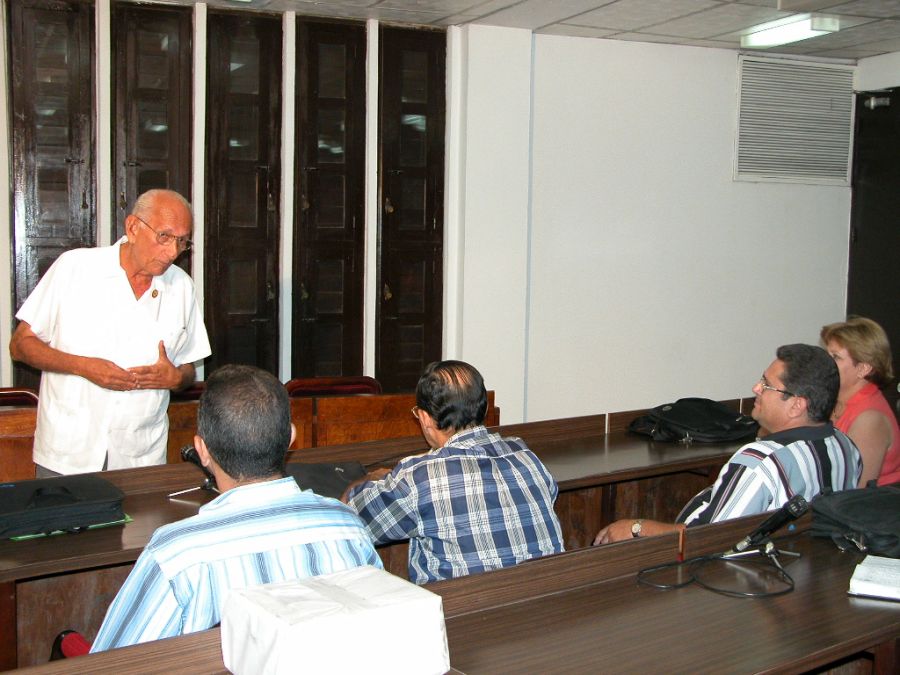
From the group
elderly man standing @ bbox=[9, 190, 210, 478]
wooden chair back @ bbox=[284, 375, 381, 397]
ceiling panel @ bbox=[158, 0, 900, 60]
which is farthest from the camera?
ceiling panel @ bbox=[158, 0, 900, 60]

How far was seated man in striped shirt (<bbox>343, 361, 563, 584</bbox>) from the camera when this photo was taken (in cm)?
238

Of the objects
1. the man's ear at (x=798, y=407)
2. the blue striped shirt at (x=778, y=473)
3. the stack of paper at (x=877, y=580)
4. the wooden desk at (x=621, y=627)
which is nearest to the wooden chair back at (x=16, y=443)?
the wooden desk at (x=621, y=627)

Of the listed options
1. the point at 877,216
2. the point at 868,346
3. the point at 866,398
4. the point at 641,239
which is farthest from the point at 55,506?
the point at 877,216

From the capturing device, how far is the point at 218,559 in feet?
5.73

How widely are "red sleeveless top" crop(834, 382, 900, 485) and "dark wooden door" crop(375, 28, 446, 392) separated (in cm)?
287

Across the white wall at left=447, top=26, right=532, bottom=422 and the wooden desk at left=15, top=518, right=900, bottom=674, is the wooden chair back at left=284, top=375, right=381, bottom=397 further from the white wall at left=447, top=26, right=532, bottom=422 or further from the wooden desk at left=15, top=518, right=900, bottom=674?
the wooden desk at left=15, top=518, right=900, bottom=674

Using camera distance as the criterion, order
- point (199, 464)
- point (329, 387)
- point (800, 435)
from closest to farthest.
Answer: point (800, 435), point (199, 464), point (329, 387)

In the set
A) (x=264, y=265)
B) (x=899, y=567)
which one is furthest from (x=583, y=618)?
(x=264, y=265)

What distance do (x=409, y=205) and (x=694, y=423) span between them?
2419 millimetres

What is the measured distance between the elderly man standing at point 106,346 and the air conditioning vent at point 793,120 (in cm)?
464

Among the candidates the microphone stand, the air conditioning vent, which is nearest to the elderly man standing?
the microphone stand

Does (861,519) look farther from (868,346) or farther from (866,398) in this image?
(868,346)

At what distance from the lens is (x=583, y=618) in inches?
80.1

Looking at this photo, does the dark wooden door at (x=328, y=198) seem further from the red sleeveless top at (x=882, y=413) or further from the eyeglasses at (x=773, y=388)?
the eyeglasses at (x=773, y=388)
